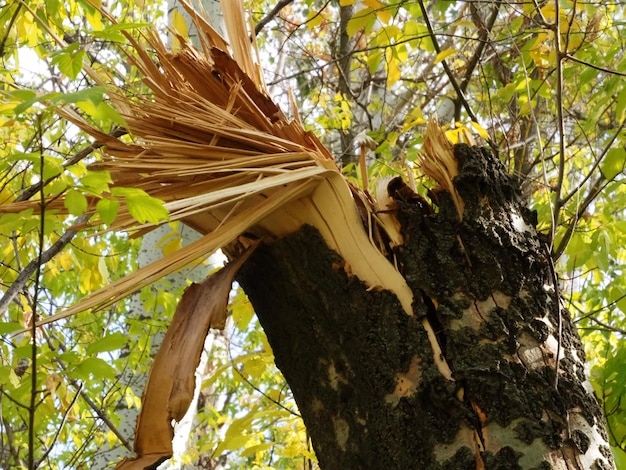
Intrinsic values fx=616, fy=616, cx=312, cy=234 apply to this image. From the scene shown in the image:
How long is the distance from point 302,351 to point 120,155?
1.59ft

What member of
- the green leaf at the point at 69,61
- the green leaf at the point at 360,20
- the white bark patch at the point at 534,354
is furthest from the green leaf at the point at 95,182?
the green leaf at the point at 360,20

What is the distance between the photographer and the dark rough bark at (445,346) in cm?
86

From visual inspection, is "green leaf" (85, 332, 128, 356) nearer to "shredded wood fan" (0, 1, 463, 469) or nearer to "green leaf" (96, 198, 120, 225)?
"shredded wood fan" (0, 1, 463, 469)

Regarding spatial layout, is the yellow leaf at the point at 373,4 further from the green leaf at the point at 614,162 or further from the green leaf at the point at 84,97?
the green leaf at the point at 84,97

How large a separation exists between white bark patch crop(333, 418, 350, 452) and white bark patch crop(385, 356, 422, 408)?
9 cm

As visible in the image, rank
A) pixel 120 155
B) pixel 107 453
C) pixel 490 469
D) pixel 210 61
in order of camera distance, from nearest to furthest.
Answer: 1. pixel 490 469
2. pixel 120 155
3. pixel 210 61
4. pixel 107 453

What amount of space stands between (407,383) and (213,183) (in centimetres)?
47

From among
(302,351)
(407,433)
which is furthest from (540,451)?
(302,351)

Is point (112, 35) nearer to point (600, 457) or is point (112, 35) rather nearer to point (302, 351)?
point (302, 351)

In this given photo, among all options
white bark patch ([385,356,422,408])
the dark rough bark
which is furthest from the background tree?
white bark patch ([385,356,422,408])

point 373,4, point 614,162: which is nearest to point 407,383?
point 614,162

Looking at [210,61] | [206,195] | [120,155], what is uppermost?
[210,61]

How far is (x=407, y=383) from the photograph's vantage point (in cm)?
90

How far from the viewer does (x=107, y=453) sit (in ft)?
8.84
